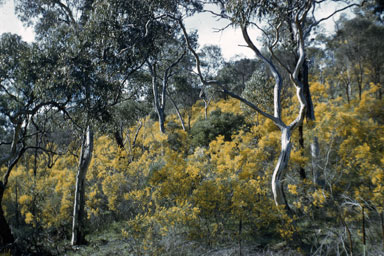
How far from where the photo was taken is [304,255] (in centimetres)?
445

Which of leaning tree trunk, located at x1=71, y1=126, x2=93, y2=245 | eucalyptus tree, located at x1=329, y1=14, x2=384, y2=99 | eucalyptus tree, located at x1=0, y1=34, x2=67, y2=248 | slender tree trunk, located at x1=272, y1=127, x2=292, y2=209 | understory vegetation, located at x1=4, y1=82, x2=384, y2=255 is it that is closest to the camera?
understory vegetation, located at x1=4, y1=82, x2=384, y2=255

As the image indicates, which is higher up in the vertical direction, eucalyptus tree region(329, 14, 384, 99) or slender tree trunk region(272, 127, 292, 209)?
eucalyptus tree region(329, 14, 384, 99)

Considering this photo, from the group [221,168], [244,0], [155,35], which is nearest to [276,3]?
[244,0]

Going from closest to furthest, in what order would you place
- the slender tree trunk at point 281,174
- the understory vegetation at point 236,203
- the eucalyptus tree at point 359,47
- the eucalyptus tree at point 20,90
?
the understory vegetation at point 236,203 → the slender tree trunk at point 281,174 → the eucalyptus tree at point 20,90 → the eucalyptus tree at point 359,47

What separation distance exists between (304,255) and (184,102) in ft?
67.1

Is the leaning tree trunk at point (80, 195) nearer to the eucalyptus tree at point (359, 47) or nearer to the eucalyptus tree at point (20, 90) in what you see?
the eucalyptus tree at point (20, 90)

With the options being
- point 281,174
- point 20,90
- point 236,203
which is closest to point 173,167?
point 236,203

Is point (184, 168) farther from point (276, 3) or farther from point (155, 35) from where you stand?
point (276, 3)

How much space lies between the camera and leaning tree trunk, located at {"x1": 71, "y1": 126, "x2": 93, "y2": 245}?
6.86 meters

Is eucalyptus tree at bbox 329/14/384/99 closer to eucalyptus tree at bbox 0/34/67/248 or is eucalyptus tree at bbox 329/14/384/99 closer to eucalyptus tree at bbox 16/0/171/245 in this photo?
eucalyptus tree at bbox 16/0/171/245

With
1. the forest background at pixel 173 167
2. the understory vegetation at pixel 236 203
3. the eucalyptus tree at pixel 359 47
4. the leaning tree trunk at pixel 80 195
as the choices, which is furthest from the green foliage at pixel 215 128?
the eucalyptus tree at pixel 359 47

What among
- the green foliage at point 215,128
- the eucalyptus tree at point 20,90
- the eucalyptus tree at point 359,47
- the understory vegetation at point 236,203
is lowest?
the understory vegetation at point 236,203

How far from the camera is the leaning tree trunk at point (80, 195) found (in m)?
6.86

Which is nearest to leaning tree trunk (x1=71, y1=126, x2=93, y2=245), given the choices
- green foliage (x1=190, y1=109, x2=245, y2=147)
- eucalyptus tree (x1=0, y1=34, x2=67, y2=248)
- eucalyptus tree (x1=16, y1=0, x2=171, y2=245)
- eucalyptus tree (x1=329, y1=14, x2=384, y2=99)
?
eucalyptus tree (x1=16, y1=0, x2=171, y2=245)
